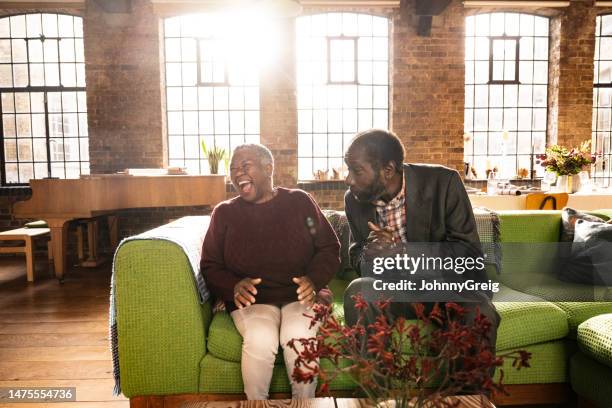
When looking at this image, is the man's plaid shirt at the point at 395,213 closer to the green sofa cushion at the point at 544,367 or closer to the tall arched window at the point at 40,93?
the green sofa cushion at the point at 544,367

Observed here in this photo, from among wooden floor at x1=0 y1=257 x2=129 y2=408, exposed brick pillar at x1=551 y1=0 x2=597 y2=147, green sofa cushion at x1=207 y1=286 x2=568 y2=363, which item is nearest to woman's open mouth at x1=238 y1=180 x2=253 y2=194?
green sofa cushion at x1=207 y1=286 x2=568 y2=363

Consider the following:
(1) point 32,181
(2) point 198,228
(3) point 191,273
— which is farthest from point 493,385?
(1) point 32,181

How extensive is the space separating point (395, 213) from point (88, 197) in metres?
3.60

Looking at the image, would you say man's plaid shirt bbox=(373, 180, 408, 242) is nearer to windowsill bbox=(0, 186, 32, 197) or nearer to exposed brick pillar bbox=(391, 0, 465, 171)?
exposed brick pillar bbox=(391, 0, 465, 171)

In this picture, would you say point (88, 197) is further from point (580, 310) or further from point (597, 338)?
point (597, 338)

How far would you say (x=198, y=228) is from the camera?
8.54 feet

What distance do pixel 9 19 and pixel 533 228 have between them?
275 inches

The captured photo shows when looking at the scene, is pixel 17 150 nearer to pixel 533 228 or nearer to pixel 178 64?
pixel 178 64

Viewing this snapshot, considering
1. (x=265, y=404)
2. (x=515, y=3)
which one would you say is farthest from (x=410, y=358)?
(x=515, y=3)

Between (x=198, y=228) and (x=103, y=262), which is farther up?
(x=198, y=228)

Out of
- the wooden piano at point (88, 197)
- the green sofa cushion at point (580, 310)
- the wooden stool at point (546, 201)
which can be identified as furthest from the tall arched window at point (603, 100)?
the wooden piano at point (88, 197)

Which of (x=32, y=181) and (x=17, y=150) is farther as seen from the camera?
(x=17, y=150)

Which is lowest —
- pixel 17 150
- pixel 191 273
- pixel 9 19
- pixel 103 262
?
pixel 103 262

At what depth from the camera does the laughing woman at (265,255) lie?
6.75 ft
